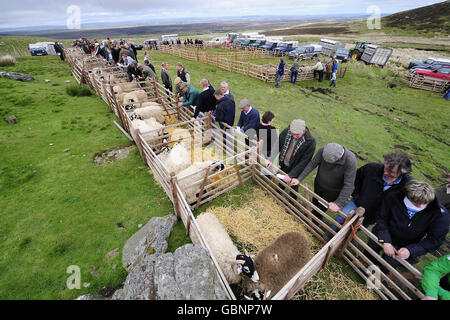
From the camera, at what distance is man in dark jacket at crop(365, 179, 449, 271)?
2822 mm

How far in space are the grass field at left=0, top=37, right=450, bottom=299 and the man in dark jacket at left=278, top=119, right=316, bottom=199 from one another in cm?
178

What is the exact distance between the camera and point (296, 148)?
4.64m

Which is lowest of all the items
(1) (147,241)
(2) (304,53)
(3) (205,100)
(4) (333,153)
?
(1) (147,241)

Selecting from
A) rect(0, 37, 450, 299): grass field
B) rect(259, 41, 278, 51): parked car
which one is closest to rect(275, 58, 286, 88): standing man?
rect(0, 37, 450, 299): grass field

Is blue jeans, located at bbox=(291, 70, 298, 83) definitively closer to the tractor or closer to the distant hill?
the tractor

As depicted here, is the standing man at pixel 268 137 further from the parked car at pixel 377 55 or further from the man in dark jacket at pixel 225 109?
the parked car at pixel 377 55

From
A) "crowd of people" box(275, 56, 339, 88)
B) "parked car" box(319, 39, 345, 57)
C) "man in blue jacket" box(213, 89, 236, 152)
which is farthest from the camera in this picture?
"parked car" box(319, 39, 345, 57)

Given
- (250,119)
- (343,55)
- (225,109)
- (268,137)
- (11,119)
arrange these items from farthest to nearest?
(343,55)
(11,119)
(225,109)
(250,119)
(268,137)

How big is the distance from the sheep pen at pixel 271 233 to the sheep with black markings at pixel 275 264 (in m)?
0.50

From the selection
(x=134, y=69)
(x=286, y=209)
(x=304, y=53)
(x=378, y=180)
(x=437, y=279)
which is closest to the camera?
(x=437, y=279)

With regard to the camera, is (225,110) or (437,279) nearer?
(437,279)

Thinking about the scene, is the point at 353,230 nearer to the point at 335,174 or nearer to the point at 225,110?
the point at 335,174

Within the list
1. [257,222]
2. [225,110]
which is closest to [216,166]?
[257,222]

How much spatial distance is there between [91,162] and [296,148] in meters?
7.25
